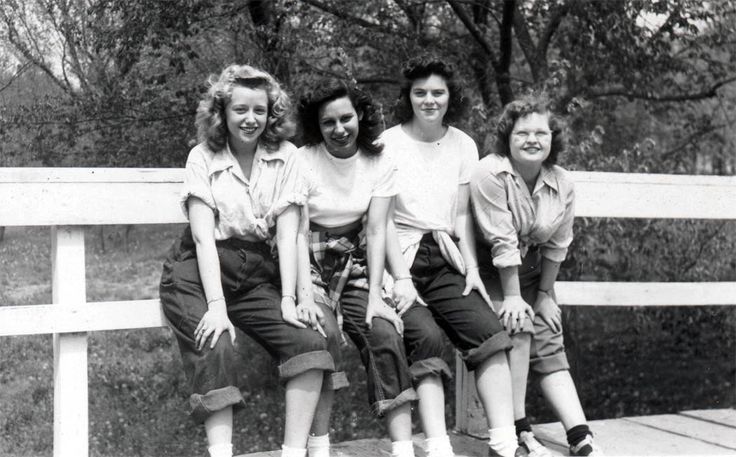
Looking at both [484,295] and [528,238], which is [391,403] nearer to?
[484,295]

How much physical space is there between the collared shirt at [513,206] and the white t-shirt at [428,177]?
9 centimetres

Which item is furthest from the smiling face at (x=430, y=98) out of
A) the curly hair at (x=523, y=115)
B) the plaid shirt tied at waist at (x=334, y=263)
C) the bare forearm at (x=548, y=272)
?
the bare forearm at (x=548, y=272)

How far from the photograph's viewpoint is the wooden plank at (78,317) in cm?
285

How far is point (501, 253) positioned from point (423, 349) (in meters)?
0.53

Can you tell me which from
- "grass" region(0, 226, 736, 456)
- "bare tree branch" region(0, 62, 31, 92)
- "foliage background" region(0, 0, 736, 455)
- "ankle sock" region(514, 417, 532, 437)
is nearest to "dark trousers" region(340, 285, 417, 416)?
"ankle sock" region(514, 417, 532, 437)

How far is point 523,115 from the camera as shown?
3311 millimetres

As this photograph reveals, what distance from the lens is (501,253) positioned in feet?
10.7

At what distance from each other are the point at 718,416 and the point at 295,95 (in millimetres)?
2931

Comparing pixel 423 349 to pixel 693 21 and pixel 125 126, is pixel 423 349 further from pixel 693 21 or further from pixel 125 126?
pixel 693 21

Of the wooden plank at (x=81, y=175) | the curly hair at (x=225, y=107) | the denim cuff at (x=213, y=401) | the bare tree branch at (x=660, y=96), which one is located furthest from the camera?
the bare tree branch at (x=660, y=96)

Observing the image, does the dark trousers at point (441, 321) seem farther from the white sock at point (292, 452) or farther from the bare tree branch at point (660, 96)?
the bare tree branch at point (660, 96)

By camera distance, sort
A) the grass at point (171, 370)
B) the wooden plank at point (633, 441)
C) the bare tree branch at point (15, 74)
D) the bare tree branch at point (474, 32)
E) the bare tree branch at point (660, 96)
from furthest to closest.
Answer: the bare tree branch at point (660, 96)
the bare tree branch at point (474, 32)
the grass at point (171, 370)
the bare tree branch at point (15, 74)
the wooden plank at point (633, 441)

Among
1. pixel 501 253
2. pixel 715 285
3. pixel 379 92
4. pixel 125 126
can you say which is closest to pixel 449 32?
pixel 379 92

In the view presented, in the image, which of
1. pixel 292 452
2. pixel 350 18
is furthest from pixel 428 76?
pixel 350 18
